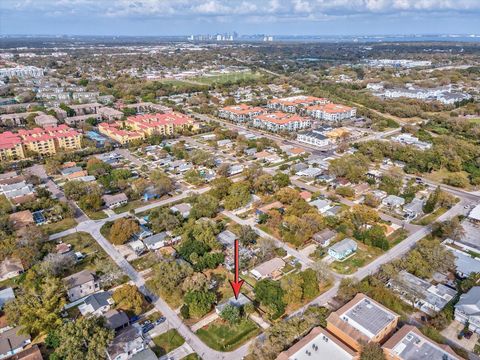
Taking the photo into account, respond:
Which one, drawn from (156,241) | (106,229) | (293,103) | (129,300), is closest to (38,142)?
(106,229)

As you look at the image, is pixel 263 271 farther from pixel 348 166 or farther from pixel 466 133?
pixel 466 133

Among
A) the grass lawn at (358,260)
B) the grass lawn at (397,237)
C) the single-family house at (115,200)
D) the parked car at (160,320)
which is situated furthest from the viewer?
the single-family house at (115,200)

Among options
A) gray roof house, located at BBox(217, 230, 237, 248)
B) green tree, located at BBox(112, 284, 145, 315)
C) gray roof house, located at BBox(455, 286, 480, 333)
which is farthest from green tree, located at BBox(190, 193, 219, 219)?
gray roof house, located at BBox(455, 286, 480, 333)

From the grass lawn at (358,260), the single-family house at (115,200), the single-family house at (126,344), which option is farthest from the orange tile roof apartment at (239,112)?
the single-family house at (126,344)

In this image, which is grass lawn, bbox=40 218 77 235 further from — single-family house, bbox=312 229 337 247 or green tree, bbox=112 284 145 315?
single-family house, bbox=312 229 337 247

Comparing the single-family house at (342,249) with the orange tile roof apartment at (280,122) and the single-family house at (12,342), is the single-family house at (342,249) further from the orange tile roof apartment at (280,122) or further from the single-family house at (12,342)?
the orange tile roof apartment at (280,122)

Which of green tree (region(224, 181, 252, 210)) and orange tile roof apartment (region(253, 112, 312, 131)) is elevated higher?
orange tile roof apartment (region(253, 112, 312, 131))

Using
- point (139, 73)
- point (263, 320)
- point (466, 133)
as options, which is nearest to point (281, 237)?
point (263, 320)
